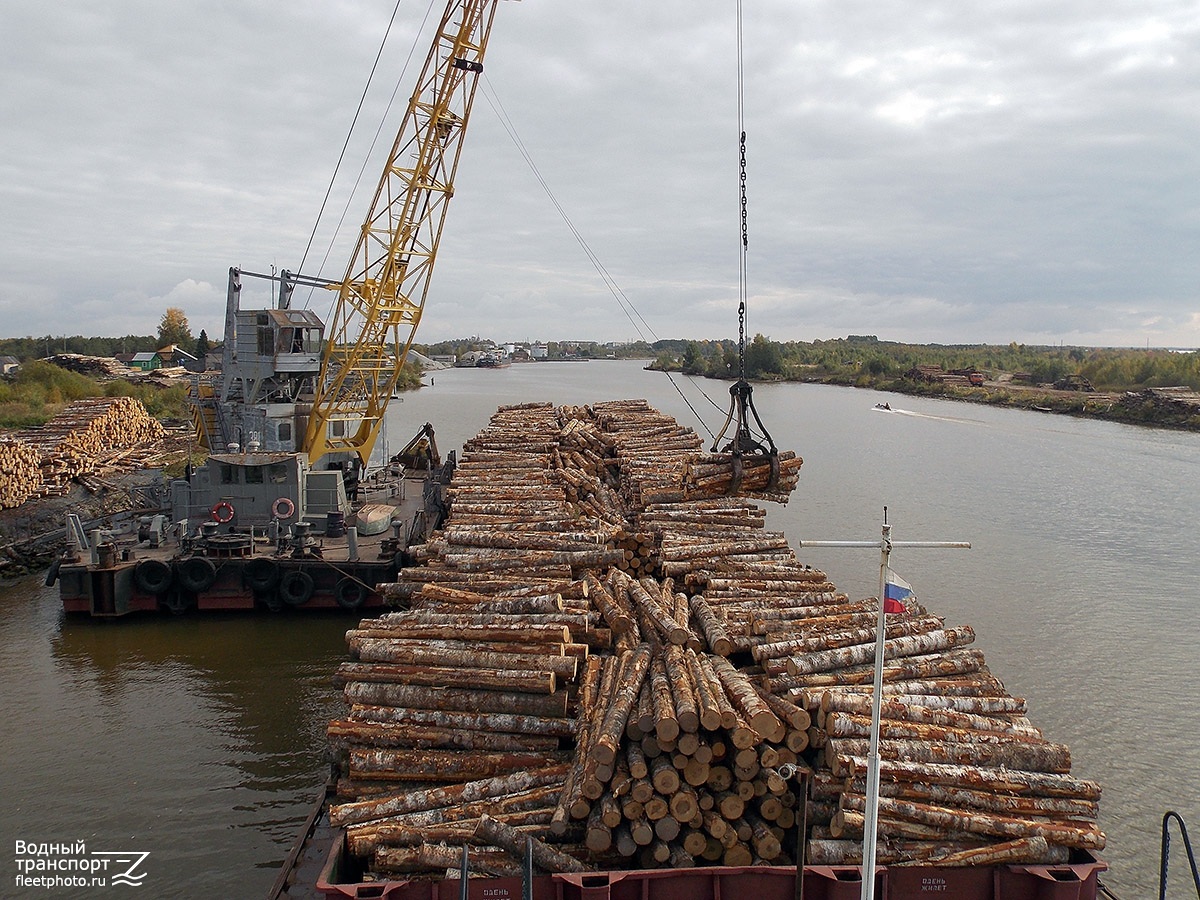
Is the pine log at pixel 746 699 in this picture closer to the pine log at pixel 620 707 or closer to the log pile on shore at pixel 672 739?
the log pile on shore at pixel 672 739

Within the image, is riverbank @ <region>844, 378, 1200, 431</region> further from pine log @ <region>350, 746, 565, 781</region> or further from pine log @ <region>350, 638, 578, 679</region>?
pine log @ <region>350, 746, 565, 781</region>

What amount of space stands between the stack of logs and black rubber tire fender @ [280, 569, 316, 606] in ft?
44.8

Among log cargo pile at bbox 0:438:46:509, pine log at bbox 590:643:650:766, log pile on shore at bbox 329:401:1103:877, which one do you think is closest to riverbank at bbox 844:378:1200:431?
log pile on shore at bbox 329:401:1103:877

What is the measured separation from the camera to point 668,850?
7082 millimetres

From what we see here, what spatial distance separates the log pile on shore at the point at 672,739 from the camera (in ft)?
23.1

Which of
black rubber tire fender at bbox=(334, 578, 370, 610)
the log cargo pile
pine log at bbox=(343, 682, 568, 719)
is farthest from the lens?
the log cargo pile

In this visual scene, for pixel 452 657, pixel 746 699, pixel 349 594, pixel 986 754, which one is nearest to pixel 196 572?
pixel 349 594

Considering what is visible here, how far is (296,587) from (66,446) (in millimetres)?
17639

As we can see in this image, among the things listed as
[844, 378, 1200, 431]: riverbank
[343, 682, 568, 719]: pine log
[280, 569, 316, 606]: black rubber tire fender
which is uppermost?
[844, 378, 1200, 431]: riverbank

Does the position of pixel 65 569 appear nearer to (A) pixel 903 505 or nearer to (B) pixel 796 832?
(B) pixel 796 832

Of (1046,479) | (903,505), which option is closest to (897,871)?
(903,505)

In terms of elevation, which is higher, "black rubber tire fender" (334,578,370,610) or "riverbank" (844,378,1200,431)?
"riverbank" (844,378,1200,431)

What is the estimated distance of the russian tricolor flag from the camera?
600 centimetres

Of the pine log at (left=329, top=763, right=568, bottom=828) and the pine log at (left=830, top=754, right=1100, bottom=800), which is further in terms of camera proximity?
the pine log at (left=329, top=763, right=568, bottom=828)
